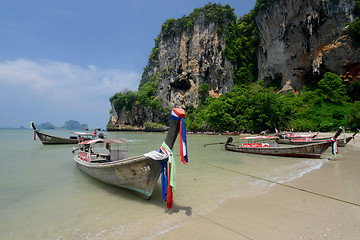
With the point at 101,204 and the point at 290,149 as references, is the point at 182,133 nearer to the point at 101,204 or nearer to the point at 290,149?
the point at 101,204

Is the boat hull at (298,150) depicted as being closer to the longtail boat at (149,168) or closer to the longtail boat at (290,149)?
the longtail boat at (290,149)

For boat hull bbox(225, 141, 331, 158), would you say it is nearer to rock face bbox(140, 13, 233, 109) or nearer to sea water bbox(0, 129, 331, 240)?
sea water bbox(0, 129, 331, 240)

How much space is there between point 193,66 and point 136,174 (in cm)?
5587

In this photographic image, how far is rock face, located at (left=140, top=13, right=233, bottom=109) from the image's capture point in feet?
174

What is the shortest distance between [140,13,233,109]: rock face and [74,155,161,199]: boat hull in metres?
50.1

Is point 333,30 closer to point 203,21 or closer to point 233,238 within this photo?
point 203,21

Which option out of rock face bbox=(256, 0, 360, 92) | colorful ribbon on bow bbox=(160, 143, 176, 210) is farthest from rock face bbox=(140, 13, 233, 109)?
colorful ribbon on bow bbox=(160, 143, 176, 210)

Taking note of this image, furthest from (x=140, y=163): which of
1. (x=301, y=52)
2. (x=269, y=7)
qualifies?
(x=269, y=7)

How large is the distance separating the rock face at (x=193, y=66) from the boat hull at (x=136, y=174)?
164 feet

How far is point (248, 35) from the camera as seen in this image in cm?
5250

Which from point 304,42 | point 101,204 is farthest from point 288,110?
point 101,204

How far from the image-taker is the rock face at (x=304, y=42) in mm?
30797

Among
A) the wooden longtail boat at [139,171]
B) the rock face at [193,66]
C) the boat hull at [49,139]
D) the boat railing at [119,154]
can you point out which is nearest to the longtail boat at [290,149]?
the boat railing at [119,154]

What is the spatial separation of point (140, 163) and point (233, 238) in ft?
9.19
